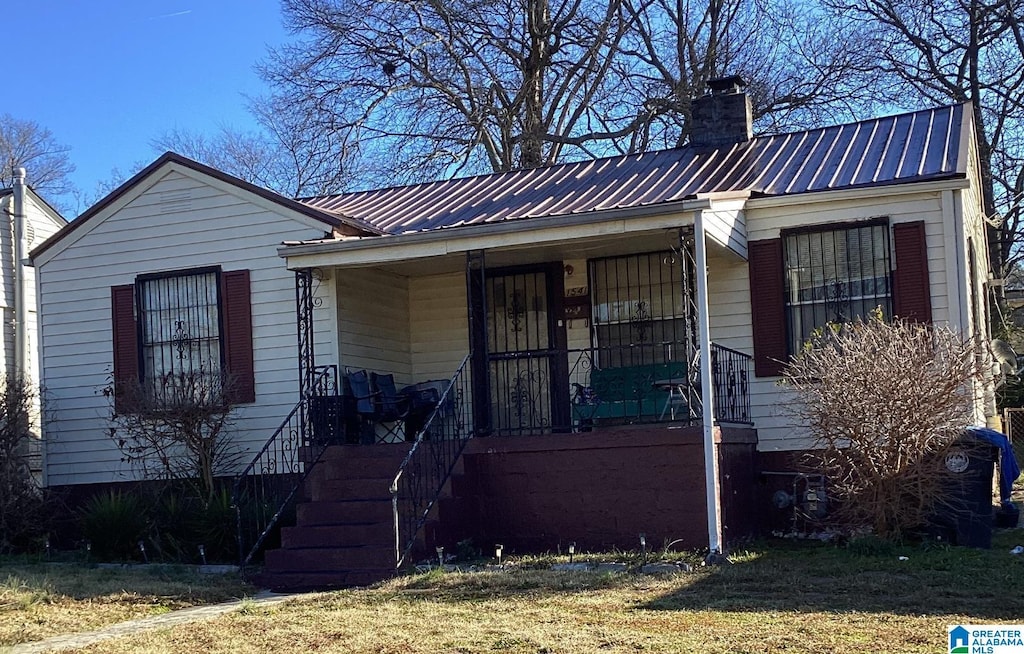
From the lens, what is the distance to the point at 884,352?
33.1 ft

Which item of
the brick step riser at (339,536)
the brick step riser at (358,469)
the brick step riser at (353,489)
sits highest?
the brick step riser at (358,469)

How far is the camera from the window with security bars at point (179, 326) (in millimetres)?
13750

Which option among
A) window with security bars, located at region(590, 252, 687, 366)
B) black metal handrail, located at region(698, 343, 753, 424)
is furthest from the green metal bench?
black metal handrail, located at region(698, 343, 753, 424)

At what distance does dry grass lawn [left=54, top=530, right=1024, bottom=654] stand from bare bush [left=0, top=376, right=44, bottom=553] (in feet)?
17.9

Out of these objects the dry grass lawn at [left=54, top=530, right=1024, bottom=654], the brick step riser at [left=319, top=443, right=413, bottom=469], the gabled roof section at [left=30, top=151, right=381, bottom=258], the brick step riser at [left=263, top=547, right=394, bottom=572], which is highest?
the gabled roof section at [left=30, top=151, right=381, bottom=258]

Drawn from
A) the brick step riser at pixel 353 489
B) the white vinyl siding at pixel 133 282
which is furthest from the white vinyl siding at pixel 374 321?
the brick step riser at pixel 353 489

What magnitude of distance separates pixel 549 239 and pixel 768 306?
260 cm

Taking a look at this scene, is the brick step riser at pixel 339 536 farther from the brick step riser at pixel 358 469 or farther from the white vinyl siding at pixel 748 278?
the white vinyl siding at pixel 748 278

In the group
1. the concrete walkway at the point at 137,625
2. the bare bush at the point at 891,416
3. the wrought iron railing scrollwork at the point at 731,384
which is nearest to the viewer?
the concrete walkway at the point at 137,625

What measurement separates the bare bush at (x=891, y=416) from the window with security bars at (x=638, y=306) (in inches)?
102

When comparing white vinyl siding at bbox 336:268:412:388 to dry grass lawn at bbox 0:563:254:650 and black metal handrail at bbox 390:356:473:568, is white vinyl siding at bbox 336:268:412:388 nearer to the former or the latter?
black metal handrail at bbox 390:356:473:568

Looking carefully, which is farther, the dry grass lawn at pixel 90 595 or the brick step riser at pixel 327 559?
the brick step riser at pixel 327 559

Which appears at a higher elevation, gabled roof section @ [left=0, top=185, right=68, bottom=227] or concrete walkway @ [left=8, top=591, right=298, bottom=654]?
gabled roof section @ [left=0, top=185, right=68, bottom=227]

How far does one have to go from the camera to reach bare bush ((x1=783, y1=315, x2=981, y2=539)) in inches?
397
